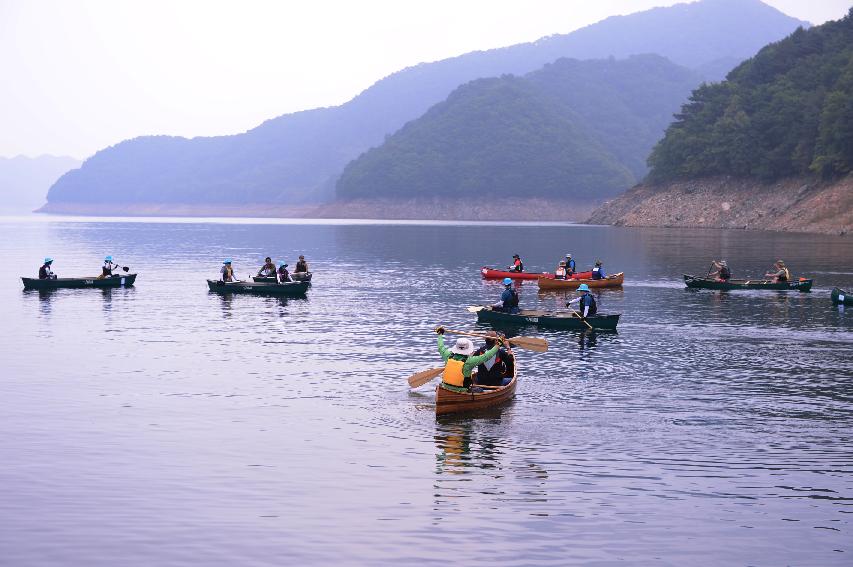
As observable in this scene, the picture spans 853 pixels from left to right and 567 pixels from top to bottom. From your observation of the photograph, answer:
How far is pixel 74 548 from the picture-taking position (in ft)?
58.1

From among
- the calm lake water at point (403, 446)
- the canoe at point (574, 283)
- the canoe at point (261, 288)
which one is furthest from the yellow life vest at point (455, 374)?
the canoe at point (574, 283)

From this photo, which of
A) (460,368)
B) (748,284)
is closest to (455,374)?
(460,368)

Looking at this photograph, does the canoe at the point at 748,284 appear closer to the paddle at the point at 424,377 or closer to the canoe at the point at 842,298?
the canoe at the point at 842,298

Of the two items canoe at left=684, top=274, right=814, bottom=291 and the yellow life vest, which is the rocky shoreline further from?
the yellow life vest

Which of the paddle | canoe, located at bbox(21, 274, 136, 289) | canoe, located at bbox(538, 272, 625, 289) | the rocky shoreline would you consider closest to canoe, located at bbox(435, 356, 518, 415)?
the paddle

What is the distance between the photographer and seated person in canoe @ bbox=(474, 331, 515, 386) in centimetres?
3056

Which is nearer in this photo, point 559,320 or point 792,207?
point 559,320

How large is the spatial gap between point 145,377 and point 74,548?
17.8 metres

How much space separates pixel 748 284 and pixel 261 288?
37.1 m

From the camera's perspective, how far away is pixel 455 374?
2881cm

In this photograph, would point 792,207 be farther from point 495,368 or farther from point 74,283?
point 495,368

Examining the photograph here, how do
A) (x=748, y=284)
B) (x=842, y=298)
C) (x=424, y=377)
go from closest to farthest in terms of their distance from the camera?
1. (x=424, y=377)
2. (x=842, y=298)
3. (x=748, y=284)

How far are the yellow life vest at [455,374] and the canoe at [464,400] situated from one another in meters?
0.34

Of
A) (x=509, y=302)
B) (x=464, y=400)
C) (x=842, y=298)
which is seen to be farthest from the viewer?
(x=842, y=298)
